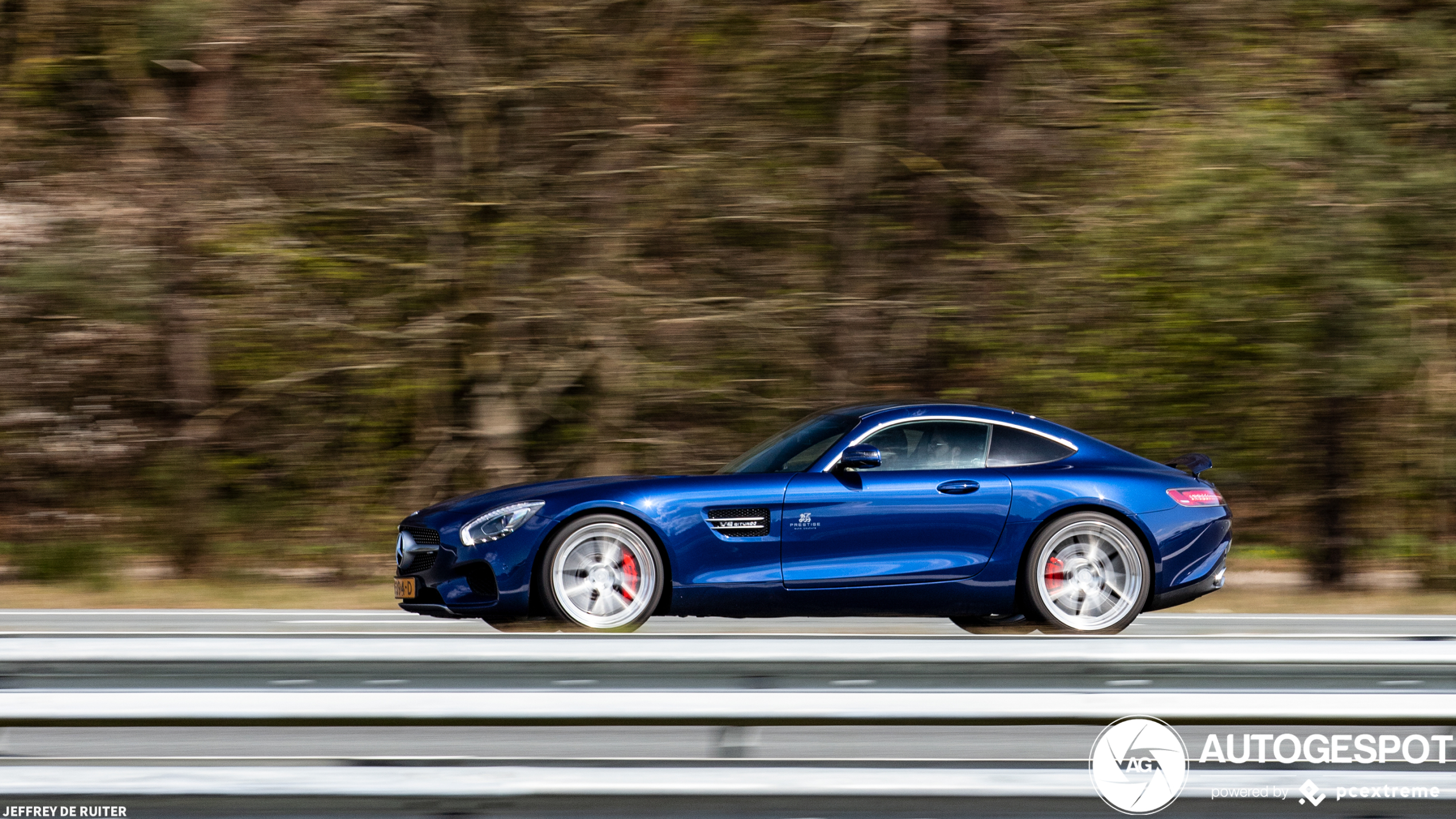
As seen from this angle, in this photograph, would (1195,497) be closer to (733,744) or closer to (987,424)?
(987,424)

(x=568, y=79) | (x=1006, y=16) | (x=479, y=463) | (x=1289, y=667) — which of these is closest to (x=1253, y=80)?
(x=1006, y=16)

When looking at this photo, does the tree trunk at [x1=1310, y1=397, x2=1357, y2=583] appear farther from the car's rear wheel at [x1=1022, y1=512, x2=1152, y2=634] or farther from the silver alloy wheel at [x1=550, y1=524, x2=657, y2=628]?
the silver alloy wheel at [x1=550, y1=524, x2=657, y2=628]

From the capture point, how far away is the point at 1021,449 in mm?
7055

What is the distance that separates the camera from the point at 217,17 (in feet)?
38.0

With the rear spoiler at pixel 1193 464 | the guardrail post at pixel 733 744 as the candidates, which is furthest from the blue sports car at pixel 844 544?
the guardrail post at pixel 733 744

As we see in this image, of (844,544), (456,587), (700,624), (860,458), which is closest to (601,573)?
(456,587)

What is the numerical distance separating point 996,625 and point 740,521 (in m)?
1.50

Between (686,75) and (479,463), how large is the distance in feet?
11.8

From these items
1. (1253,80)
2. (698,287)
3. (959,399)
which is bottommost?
(959,399)

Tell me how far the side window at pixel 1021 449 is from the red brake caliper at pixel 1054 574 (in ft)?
1.66

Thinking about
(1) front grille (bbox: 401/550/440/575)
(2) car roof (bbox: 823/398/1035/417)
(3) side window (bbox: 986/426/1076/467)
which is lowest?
(1) front grille (bbox: 401/550/440/575)

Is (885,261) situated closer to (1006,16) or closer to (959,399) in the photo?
(959,399)

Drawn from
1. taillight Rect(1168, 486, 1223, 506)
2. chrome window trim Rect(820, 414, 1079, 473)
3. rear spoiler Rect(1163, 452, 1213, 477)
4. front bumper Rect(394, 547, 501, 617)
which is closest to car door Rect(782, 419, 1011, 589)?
chrome window trim Rect(820, 414, 1079, 473)

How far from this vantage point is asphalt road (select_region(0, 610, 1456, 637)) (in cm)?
707
